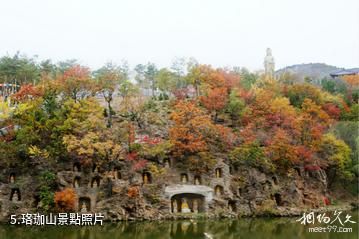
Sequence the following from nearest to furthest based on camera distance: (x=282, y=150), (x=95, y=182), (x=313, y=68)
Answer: (x=95, y=182)
(x=282, y=150)
(x=313, y=68)

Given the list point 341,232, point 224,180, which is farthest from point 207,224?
point 341,232

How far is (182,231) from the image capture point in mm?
17953

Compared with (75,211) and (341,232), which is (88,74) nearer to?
(75,211)

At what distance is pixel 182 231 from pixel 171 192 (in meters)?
4.28

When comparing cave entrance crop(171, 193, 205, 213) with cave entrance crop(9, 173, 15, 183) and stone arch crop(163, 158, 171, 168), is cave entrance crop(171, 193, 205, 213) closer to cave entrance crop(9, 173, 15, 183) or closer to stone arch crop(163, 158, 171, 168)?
stone arch crop(163, 158, 171, 168)

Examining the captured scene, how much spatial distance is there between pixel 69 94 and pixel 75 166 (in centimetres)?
455

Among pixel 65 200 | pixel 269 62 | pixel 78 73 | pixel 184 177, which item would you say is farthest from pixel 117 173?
pixel 269 62

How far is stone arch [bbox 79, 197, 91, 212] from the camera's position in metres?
21.1

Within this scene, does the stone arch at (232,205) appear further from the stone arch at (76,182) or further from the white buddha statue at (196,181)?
the stone arch at (76,182)

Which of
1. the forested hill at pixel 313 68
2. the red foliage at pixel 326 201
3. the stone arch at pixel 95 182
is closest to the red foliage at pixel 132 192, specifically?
the stone arch at pixel 95 182

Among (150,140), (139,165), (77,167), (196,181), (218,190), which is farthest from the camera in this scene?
(196,181)

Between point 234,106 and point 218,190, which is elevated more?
point 234,106

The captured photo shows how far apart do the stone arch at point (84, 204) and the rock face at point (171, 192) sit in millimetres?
47

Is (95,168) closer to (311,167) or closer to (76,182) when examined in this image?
(76,182)
